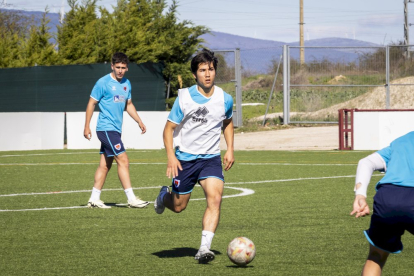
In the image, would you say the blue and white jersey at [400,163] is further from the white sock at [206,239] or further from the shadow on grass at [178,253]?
the shadow on grass at [178,253]

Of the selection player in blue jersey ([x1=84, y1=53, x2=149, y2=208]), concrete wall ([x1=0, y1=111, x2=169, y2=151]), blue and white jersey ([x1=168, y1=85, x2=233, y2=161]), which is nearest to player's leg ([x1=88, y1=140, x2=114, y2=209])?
player in blue jersey ([x1=84, y1=53, x2=149, y2=208])

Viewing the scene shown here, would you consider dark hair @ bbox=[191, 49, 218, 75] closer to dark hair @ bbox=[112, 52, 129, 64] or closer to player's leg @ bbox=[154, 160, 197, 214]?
player's leg @ bbox=[154, 160, 197, 214]

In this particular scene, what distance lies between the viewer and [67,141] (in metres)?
24.9

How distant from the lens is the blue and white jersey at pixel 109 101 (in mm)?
11109

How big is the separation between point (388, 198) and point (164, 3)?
2910 cm

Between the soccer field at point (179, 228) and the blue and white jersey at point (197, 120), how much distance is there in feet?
3.23

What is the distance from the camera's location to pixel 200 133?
7.62 m

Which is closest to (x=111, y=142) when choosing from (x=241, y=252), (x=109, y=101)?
(x=109, y=101)

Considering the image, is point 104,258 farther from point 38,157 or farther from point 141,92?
point 141,92

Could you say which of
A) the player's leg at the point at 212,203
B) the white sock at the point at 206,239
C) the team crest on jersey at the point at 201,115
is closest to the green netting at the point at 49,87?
the team crest on jersey at the point at 201,115

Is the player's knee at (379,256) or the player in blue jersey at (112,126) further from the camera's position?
the player in blue jersey at (112,126)

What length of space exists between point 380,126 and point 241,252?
16.4 meters

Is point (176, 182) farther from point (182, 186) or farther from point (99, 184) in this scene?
point (99, 184)

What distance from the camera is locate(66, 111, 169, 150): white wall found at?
24.5 metres
